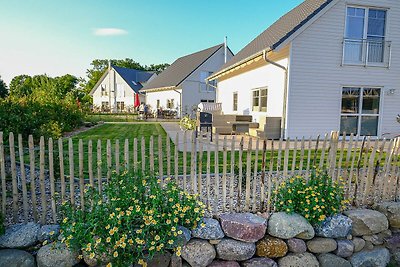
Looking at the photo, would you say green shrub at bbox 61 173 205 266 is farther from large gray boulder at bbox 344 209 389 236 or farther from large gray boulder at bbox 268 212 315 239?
large gray boulder at bbox 344 209 389 236

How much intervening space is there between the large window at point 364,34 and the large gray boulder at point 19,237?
39.2 ft

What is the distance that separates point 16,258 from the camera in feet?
9.98

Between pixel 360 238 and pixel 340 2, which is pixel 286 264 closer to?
pixel 360 238

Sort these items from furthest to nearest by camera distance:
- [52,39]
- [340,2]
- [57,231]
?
[52,39] < [340,2] < [57,231]

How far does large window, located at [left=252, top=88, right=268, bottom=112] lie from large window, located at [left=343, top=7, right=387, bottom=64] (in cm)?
361

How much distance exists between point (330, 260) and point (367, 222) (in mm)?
776

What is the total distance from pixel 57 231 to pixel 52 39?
10.7 metres

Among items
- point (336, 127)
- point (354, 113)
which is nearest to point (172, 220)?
point (336, 127)

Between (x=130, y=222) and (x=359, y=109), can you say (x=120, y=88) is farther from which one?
(x=130, y=222)

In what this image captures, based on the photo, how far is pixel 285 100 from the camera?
430 inches

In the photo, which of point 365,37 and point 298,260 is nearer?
point 298,260

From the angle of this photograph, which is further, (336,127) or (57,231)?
(336,127)

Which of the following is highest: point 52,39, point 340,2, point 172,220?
point 340,2

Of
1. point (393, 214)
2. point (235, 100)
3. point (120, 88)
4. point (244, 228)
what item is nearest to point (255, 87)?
point (235, 100)
